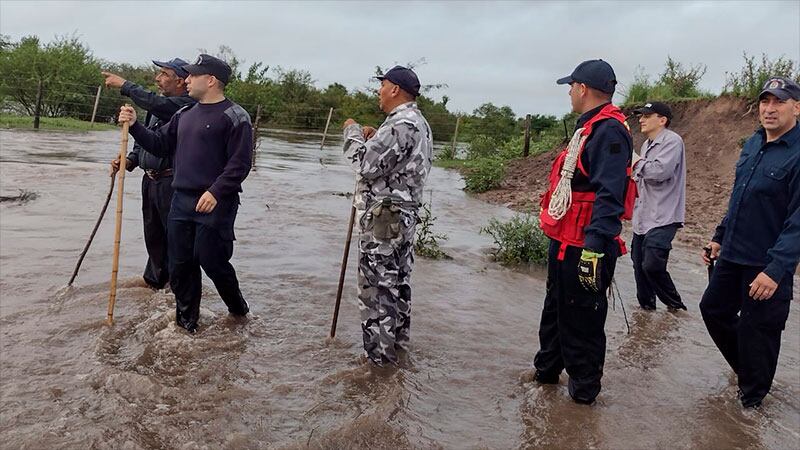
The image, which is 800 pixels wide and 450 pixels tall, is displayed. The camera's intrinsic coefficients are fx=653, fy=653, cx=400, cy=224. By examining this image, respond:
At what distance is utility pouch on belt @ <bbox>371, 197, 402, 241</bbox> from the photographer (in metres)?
4.23

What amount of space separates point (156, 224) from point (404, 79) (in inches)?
107

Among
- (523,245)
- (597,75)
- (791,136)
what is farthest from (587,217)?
(523,245)

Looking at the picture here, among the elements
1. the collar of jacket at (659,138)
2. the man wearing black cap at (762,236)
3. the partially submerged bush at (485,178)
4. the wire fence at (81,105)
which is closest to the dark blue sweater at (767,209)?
the man wearing black cap at (762,236)

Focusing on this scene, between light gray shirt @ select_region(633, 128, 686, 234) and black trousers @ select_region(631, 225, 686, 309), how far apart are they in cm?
10

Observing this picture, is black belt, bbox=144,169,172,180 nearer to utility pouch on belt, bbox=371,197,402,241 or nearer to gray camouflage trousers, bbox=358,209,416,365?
gray camouflage trousers, bbox=358,209,416,365

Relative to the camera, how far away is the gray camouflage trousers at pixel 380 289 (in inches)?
170

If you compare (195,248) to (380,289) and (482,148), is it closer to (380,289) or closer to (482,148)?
(380,289)

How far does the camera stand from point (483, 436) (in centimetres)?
357

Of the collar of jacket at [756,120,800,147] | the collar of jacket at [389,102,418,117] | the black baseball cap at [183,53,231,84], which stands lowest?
the collar of jacket at [389,102,418,117]

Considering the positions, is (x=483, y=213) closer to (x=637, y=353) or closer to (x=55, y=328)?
(x=637, y=353)

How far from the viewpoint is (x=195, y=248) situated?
4.74m

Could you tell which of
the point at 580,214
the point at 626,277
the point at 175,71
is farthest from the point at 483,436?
the point at 626,277

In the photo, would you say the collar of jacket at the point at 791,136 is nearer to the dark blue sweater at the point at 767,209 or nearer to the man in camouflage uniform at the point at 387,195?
the dark blue sweater at the point at 767,209

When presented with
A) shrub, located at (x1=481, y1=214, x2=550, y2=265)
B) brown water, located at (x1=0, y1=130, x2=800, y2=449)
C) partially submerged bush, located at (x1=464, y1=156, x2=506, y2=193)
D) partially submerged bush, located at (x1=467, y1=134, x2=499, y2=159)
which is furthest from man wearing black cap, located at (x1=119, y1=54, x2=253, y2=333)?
partially submerged bush, located at (x1=467, y1=134, x2=499, y2=159)
